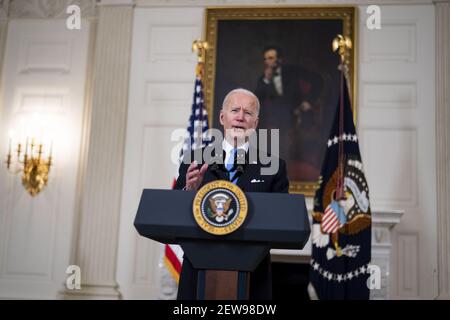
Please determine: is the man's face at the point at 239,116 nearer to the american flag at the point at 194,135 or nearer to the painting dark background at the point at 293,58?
the american flag at the point at 194,135

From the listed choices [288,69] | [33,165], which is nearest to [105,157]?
[33,165]

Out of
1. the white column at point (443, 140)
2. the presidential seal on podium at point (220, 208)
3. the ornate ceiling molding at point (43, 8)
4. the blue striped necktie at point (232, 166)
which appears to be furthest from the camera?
the ornate ceiling molding at point (43, 8)

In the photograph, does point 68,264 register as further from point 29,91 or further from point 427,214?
point 427,214

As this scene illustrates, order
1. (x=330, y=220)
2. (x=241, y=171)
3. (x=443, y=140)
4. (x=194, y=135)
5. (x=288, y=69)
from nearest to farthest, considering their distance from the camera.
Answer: (x=241, y=171)
(x=330, y=220)
(x=194, y=135)
(x=443, y=140)
(x=288, y=69)

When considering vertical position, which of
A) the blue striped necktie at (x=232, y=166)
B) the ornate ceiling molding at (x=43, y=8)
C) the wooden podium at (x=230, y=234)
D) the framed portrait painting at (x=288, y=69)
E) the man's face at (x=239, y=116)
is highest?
the ornate ceiling molding at (x=43, y=8)

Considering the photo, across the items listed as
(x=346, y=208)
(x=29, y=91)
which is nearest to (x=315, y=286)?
(x=346, y=208)

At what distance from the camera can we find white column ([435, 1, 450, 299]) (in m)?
6.39

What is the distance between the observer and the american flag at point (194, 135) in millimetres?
5918

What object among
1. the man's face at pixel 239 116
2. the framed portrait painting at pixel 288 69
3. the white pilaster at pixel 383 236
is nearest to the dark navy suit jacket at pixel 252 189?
the man's face at pixel 239 116

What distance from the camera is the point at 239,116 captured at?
269 cm

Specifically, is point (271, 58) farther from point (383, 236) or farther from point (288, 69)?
point (383, 236)

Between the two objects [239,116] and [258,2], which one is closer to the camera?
[239,116]

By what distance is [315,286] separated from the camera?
19.0 ft

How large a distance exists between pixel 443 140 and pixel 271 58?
2.17 meters
